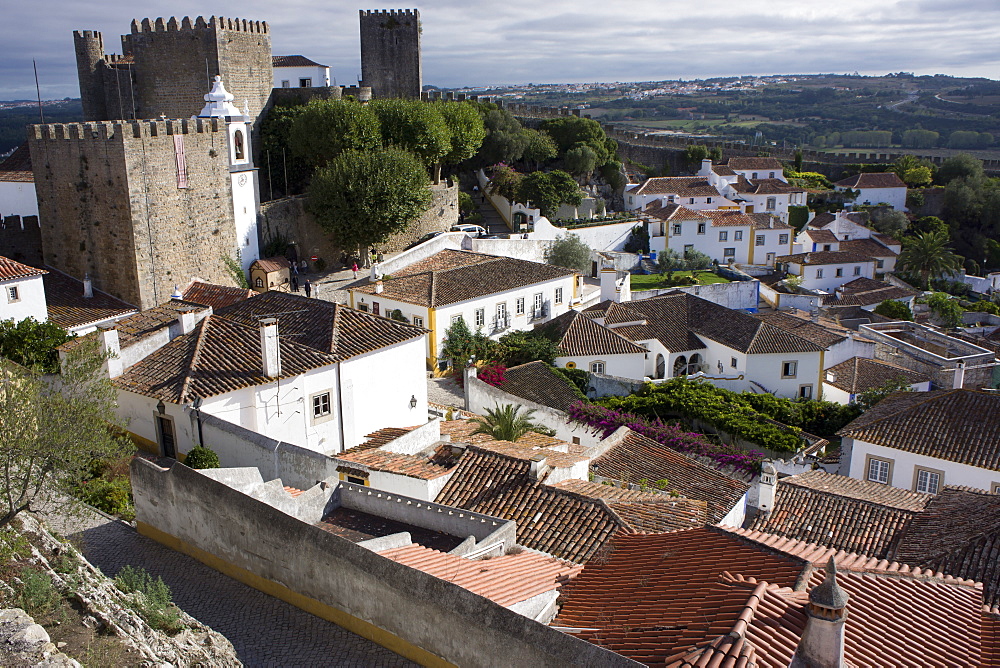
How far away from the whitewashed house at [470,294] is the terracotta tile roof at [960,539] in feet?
48.9

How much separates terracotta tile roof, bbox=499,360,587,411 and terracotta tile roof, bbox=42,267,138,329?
986 cm

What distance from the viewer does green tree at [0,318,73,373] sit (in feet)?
53.2

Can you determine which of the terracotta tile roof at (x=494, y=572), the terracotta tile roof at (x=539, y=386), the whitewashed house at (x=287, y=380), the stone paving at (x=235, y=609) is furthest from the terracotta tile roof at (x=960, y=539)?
the terracotta tile roof at (x=539, y=386)

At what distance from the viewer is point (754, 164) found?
58750mm

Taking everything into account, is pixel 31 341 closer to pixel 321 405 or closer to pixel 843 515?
pixel 321 405

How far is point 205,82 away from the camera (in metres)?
30.8

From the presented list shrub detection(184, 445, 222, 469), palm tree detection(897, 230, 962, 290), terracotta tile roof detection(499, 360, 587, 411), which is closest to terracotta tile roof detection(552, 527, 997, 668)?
shrub detection(184, 445, 222, 469)

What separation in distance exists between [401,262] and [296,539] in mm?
21456

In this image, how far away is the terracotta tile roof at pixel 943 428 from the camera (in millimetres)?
Answer: 16797

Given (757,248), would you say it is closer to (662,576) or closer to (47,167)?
(47,167)

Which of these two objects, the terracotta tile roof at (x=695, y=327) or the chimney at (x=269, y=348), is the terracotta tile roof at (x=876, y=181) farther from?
the chimney at (x=269, y=348)

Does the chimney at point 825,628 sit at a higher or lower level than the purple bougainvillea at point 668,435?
higher

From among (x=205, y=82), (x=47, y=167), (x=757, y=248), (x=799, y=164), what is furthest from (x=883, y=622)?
(x=799, y=164)

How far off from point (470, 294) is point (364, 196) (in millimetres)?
5485
